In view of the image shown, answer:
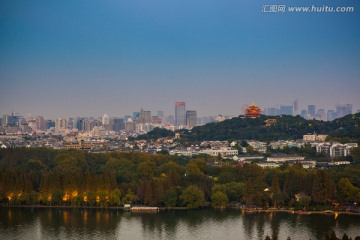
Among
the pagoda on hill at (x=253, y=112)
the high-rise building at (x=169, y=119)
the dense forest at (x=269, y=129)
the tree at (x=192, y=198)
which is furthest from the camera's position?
the high-rise building at (x=169, y=119)

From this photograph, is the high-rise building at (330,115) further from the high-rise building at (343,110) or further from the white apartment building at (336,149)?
the white apartment building at (336,149)

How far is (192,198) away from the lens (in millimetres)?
15930

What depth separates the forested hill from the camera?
3172 centimetres

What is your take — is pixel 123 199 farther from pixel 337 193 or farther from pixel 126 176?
pixel 337 193

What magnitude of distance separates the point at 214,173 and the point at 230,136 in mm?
14781

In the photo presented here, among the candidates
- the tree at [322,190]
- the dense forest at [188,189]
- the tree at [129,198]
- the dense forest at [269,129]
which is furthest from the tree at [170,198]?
the dense forest at [269,129]

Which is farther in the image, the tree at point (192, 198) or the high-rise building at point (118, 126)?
the high-rise building at point (118, 126)

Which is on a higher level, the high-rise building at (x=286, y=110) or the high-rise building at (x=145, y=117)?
the high-rise building at (x=286, y=110)

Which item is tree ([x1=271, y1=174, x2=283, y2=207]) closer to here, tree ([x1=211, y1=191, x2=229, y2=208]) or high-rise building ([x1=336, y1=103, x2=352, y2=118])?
tree ([x1=211, y1=191, x2=229, y2=208])

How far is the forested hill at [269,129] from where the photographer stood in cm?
3172

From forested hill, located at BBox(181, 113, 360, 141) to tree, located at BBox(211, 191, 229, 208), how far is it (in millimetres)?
14446

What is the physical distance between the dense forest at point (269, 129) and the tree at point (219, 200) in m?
14.2

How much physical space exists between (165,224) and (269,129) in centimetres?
2024

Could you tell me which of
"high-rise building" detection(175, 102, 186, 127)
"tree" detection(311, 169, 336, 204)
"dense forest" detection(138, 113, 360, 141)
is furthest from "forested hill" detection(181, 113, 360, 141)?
"high-rise building" detection(175, 102, 186, 127)
